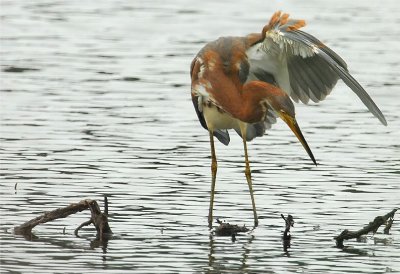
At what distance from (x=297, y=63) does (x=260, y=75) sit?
0.36 meters

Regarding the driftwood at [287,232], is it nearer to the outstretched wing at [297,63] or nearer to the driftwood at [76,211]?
the outstretched wing at [297,63]

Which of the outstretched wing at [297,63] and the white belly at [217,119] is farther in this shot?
the white belly at [217,119]

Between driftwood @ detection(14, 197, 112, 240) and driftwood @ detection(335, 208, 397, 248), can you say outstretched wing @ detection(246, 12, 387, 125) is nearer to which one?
driftwood @ detection(335, 208, 397, 248)

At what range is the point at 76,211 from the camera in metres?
9.60

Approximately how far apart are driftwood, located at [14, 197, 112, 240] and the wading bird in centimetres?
113

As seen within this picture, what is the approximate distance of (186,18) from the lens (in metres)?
22.4

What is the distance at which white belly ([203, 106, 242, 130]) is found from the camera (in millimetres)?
10930

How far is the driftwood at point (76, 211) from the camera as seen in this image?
31.2 ft

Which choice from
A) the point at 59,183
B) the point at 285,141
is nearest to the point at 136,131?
the point at 285,141

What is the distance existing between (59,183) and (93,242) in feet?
6.33

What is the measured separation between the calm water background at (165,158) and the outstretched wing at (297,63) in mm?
943

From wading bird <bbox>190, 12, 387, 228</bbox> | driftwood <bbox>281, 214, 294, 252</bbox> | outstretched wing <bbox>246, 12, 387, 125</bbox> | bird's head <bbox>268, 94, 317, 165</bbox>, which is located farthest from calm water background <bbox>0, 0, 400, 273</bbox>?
outstretched wing <bbox>246, 12, 387, 125</bbox>

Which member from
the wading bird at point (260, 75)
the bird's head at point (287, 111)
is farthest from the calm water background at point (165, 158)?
the bird's head at point (287, 111)

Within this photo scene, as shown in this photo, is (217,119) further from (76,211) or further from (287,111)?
(76,211)
